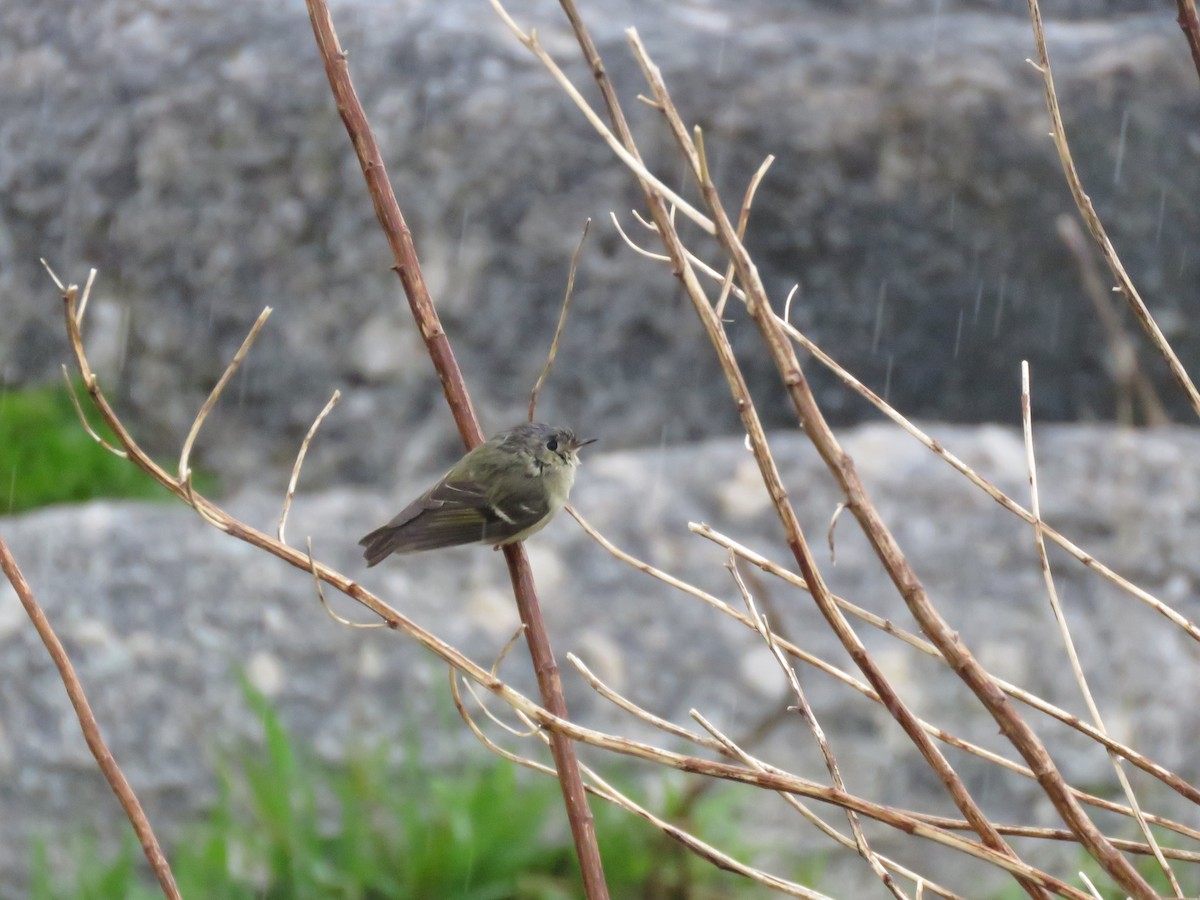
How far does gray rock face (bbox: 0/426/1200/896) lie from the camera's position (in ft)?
11.0

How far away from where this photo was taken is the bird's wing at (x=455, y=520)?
185 centimetres

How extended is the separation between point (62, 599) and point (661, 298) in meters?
2.12

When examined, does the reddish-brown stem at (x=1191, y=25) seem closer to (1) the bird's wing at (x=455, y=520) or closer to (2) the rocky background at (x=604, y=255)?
(1) the bird's wing at (x=455, y=520)

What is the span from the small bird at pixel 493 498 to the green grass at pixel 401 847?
3.75ft

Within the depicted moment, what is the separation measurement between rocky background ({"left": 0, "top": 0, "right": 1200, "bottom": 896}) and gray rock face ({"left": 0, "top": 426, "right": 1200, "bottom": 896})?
2cm

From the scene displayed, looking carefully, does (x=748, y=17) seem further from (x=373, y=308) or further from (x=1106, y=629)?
(x=1106, y=629)

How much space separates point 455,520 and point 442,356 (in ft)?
2.16

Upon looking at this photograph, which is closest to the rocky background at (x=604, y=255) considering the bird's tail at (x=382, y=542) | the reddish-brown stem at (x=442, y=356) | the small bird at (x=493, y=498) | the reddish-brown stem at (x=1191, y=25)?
the small bird at (x=493, y=498)

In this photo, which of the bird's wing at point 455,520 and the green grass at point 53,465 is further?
the green grass at point 53,465

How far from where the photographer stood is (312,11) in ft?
3.44

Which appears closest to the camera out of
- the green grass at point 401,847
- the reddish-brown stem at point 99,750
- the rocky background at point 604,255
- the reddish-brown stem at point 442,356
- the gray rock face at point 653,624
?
the reddish-brown stem at point 99,750

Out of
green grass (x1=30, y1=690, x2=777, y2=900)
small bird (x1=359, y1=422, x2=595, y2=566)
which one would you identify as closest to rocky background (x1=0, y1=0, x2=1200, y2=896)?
green grass (x1=30, y1=690, x2=777, y2=900)

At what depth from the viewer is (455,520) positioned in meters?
1.93

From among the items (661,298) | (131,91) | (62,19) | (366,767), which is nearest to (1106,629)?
(661,298)
